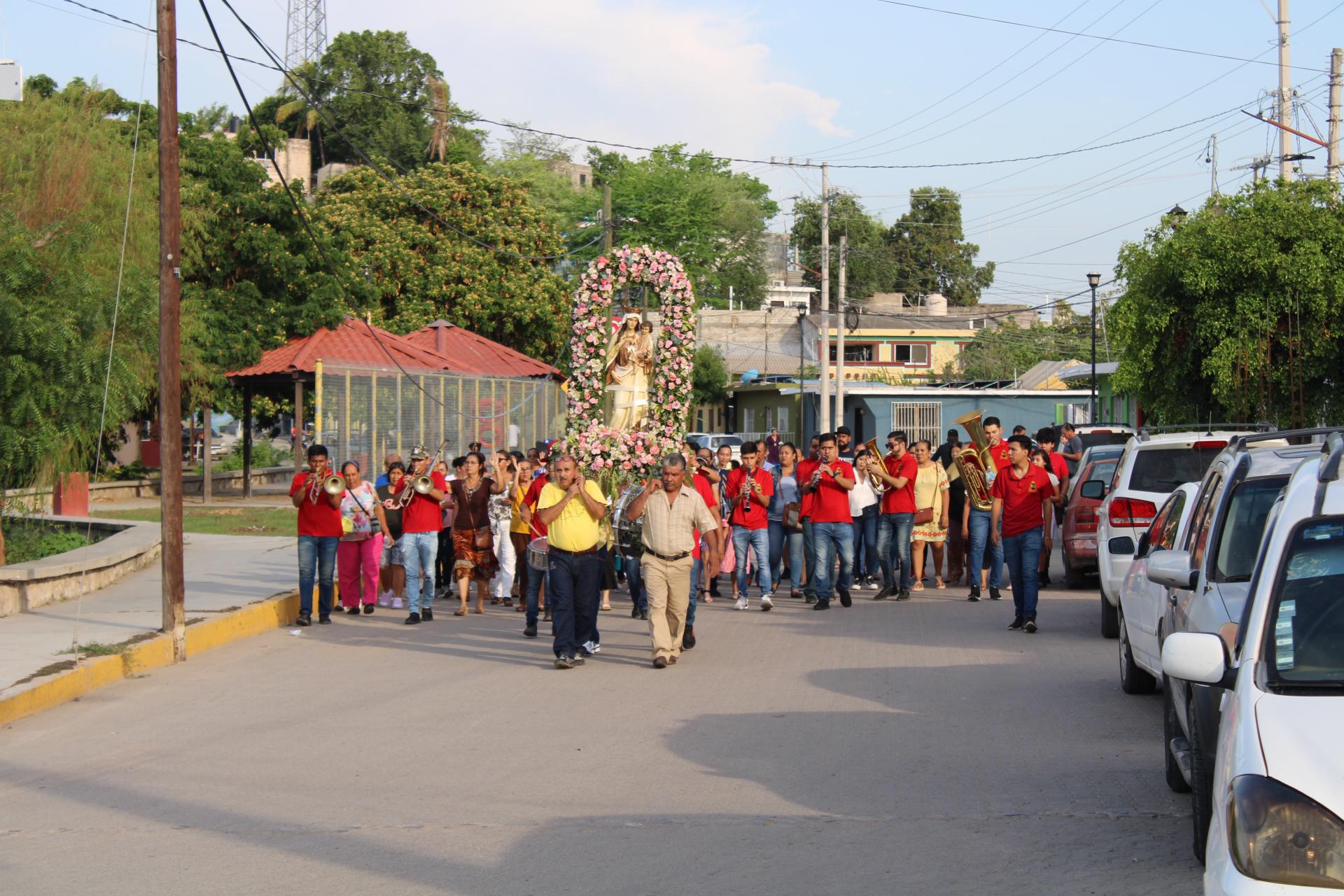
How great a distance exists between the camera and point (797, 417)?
180ft

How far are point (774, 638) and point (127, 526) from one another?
11.1m

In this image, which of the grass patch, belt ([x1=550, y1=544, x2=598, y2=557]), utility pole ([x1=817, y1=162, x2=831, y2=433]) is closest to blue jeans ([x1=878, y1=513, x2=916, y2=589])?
belt ([x1=550, y1=544, x2=598, y2=557])

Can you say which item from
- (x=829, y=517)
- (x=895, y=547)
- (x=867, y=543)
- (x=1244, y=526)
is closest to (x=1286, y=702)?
(x=1244, y=526)

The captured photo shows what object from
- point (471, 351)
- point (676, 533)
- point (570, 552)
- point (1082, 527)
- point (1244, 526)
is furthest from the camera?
point (471, 351)

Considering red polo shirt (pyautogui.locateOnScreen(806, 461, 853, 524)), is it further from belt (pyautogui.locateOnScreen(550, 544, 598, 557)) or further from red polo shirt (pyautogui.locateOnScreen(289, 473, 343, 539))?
red polo shirt (pyautogui.locateOnScreen(289, 473, 343, 539))

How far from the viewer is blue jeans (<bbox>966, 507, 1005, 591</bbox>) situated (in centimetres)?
1619

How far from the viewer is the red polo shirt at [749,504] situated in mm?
16328

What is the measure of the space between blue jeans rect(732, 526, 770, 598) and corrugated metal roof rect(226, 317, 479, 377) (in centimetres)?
1478

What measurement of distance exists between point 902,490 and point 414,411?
48.4ft

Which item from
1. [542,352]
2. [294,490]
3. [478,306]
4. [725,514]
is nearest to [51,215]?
[294,490]

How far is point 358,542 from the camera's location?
643 inches

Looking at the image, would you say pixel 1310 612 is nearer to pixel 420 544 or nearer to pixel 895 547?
pixel 420 544

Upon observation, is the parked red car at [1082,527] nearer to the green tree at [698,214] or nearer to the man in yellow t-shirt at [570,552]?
the man in yellow t-shirt at [570,552]

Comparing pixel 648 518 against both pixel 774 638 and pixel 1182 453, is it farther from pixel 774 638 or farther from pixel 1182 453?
pixel 1182 453
